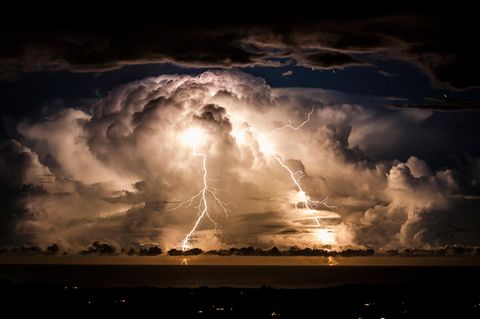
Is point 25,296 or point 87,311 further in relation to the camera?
point 25,296

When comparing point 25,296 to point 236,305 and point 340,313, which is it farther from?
point 340,313

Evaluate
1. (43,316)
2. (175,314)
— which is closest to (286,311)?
(175,314)

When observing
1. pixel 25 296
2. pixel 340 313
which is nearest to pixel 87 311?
pixel 25 296

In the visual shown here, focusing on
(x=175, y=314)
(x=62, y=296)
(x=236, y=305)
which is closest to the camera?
(x=175, y=314)

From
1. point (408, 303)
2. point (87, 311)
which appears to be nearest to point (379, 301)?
point (408, 303)

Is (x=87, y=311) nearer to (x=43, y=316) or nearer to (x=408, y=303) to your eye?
(x=43, y=316)

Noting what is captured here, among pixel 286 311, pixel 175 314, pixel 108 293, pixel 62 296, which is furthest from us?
pixel 108 293

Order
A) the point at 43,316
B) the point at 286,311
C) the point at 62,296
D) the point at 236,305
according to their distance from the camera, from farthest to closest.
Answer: the point at 62,296
the point at 236,305
the point at 286,311
the point at 43,316

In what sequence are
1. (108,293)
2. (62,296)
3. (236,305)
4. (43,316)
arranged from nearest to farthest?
(43,316)
(236,305)
(62,296)
(108,293)

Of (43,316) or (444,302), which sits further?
(444,302)
